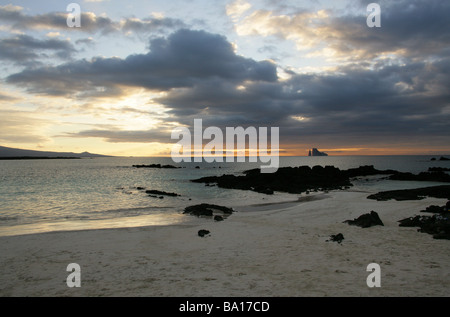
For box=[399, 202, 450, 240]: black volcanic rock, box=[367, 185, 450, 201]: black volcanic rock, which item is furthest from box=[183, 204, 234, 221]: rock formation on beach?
box=[367, 185, 450, 201]: black volcanic rock

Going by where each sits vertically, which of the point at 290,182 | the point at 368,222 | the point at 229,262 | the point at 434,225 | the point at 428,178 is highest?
the point at 434,225

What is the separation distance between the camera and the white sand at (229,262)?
25.3 ft

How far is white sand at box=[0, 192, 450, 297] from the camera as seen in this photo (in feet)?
25.3

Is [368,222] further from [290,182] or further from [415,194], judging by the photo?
[290,182]

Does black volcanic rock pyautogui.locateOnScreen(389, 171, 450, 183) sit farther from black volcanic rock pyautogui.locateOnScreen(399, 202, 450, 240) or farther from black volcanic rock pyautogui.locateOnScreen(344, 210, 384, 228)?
black volcanic rock pyautogui.locateOnScreen(344, 210, 384, 228)

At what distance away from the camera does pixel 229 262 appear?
998 cm

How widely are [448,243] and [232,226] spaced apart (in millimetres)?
10149

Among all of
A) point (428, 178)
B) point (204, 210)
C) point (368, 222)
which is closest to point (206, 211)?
point (204, 210)

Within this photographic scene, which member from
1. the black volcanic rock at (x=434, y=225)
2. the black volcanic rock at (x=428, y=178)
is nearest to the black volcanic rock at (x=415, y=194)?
the black volcanic rock at (x=434, y=225)

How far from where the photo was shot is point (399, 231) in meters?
13.7

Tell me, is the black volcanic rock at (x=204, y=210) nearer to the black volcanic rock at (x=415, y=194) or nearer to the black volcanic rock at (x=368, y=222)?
the black volcanic rock at (x=368, y=222)
